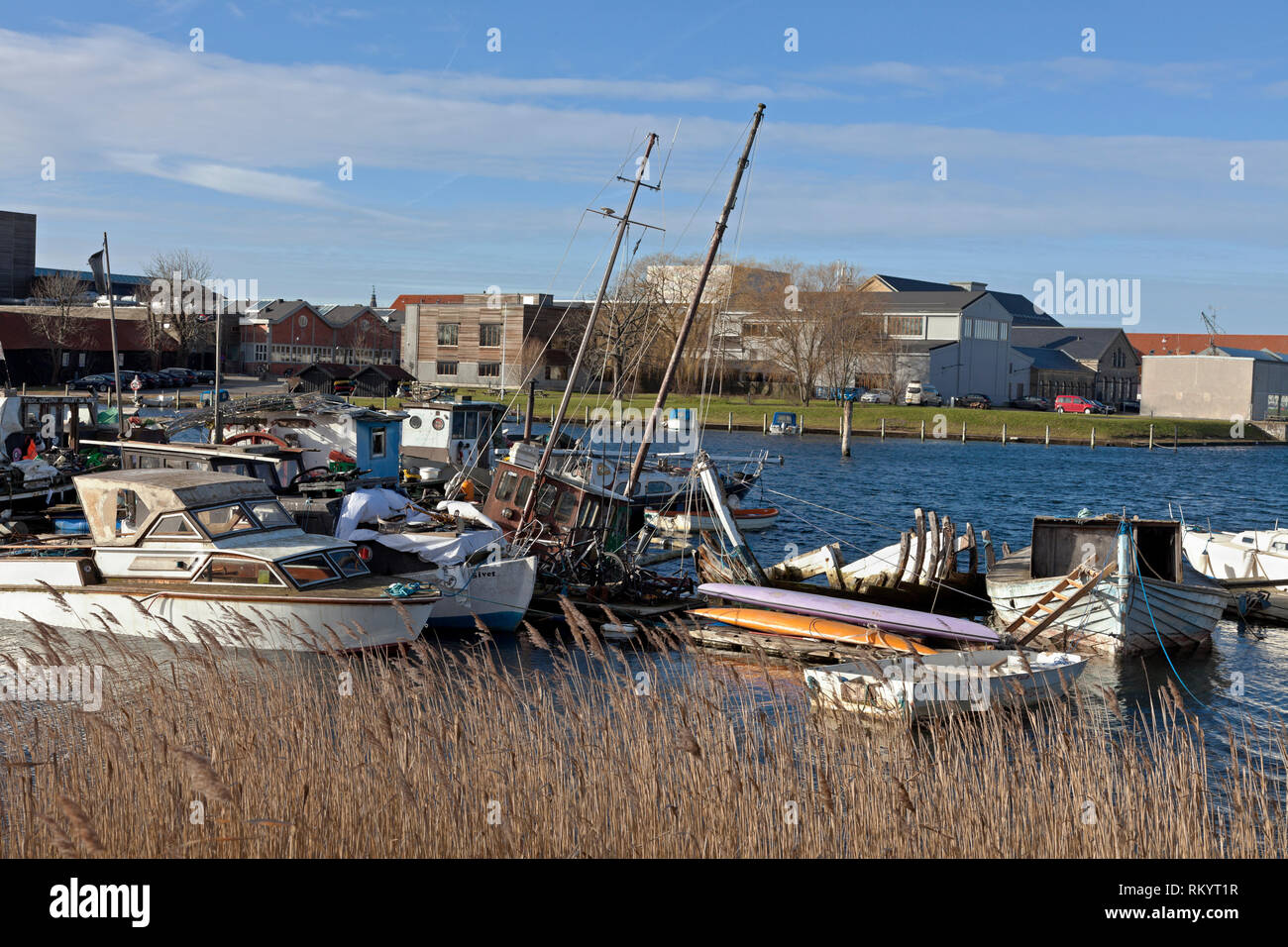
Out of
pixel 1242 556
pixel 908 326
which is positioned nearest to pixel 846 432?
pixel 1242 556

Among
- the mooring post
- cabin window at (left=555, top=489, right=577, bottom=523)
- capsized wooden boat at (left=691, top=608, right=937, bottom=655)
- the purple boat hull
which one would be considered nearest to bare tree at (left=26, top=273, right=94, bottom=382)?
the mooring post

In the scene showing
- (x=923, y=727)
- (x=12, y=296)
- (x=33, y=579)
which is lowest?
(x=923, y=727)

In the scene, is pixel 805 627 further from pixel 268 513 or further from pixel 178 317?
pixel 178 317

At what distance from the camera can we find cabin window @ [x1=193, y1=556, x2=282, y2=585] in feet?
61.8

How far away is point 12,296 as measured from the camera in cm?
11575

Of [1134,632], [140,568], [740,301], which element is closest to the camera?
[140,568]

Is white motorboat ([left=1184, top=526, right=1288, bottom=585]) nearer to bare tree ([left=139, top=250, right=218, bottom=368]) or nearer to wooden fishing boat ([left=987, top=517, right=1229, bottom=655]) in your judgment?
wooden fishing boat ([left=987, top=517, right=1229, bottom=655])

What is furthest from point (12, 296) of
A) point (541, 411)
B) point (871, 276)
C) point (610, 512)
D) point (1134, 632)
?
point (1134, 632)

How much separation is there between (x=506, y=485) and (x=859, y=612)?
880 cm
